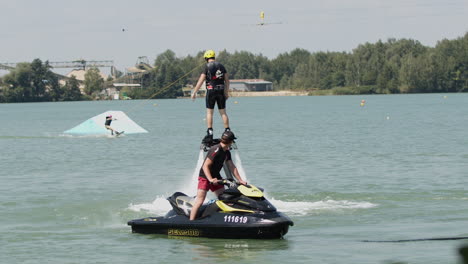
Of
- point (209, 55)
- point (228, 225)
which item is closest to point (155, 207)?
point (228, 225)

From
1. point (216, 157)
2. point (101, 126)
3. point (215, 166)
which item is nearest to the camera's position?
point (216, 157)

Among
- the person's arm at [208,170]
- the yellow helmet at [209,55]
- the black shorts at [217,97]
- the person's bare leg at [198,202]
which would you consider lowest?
the person's bare leg at [198,202]

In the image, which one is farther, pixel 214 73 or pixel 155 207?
pixel 155 207

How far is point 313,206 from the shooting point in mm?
23188

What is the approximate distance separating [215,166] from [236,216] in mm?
1103

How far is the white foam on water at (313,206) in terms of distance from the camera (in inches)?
883

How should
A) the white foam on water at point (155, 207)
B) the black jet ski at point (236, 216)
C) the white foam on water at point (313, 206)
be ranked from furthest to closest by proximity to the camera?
the white foam on water at point (155, 207) → the white foam on water at point (313, 206) → the black jet ski at point (236, 216)

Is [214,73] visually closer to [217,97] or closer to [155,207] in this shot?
[217,97]

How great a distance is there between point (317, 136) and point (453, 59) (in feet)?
444

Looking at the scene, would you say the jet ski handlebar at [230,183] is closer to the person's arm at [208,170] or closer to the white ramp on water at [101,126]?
the person's arm at [208,170]

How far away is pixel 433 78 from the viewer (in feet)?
640

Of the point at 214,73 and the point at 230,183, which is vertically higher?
the point at 214,73

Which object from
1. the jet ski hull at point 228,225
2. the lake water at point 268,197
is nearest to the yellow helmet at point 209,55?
the lake water at point 268,197

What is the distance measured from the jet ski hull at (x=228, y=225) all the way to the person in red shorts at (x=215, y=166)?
1.76 ft
